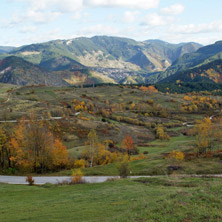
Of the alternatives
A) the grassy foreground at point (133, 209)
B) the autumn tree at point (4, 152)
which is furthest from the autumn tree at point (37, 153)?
the grassy foreground at point (133, 209)

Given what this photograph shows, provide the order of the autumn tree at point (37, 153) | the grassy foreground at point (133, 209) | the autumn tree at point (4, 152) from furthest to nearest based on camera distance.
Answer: the autumn tree at point (4, 152)
the autumn tree at point (37, 153)
the grassy foreground at point (133, 209)

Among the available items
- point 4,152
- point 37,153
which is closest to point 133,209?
point 37,153

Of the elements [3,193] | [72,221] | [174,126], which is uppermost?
[72,221]

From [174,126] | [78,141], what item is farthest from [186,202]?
[174,126]

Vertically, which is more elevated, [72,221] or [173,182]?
[72,221]

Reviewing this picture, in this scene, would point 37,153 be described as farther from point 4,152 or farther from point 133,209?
point 133,209

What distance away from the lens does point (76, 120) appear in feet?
449

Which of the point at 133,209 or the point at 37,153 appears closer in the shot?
the point at 133,209

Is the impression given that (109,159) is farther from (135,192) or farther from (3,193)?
(135,192)

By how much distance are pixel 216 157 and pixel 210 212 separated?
45613 millimetres

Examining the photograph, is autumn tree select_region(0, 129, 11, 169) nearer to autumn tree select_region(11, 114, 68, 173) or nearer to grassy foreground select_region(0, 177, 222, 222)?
autumn tree select_region(11, 114, 68, 173)

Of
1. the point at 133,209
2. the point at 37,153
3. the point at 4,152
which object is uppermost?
the point at 133,209

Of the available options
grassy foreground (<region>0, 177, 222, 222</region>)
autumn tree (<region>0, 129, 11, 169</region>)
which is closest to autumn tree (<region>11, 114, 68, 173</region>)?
autumn tree (<region>0, 129, 11, 169</region>)

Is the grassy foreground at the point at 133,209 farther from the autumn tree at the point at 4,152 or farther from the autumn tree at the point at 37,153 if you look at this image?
the autumn tree at the point at 4,152
